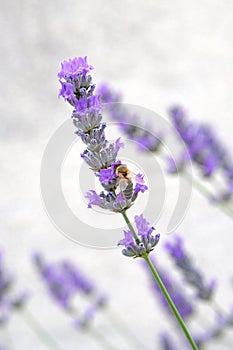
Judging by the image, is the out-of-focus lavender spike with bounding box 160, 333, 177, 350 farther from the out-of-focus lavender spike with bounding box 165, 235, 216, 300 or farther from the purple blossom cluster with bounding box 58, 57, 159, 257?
the purple blossom cluster with bounding box 58, 57, 159, 257

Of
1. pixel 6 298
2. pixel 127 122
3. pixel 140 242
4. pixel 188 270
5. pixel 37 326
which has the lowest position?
pixel 140 242

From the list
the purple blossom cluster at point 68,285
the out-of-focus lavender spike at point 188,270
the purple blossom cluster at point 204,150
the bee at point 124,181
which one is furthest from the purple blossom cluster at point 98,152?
the purple blossom cluster at point 68,285

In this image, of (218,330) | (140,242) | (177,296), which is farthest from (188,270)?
(140,242)

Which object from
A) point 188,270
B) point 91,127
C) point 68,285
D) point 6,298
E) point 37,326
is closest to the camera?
point 91,127

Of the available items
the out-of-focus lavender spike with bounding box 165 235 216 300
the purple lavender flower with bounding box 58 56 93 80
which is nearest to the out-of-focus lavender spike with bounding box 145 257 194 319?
the out-of-focus lavender spike with bounding box 165 235 216 300

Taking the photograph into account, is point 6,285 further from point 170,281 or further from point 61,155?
point 61,155

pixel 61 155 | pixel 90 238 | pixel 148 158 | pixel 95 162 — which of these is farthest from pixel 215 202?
pixel 95 162

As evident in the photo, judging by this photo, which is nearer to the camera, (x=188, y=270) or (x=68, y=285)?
(x=188, y=270)

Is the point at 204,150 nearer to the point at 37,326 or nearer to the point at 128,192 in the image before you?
the point at 128,192
